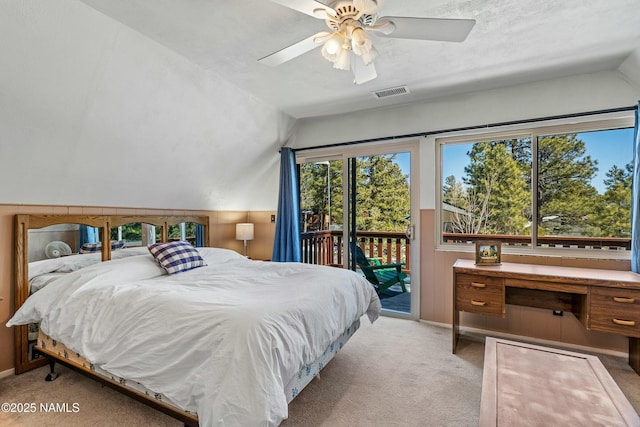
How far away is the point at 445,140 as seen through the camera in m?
3.40

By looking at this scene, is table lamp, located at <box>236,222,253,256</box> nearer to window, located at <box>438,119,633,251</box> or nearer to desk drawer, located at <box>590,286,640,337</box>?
window, located at <box>438,119,633,251</box>

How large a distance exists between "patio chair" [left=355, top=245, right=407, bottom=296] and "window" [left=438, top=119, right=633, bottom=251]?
27.1 inches

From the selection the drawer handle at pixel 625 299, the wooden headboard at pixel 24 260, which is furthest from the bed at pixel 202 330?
the drawer handle at pixel 625 299

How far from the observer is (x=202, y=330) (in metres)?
1.52

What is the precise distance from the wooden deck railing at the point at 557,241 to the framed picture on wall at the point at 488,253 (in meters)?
0.41

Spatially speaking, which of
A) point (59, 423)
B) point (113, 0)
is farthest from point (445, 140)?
point (59, 423)

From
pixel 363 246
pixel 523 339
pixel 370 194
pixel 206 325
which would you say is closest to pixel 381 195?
pixel 370 194

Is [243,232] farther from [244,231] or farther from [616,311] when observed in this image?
[616,311]

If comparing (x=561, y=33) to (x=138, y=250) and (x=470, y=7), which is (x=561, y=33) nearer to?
(x=470, y=7)

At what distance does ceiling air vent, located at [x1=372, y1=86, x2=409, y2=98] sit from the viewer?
303cm

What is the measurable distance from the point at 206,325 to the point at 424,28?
183 centimetres

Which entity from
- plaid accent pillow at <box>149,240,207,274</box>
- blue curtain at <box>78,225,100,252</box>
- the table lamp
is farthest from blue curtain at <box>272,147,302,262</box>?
blue curtain at <box>78,225,100,252</box>

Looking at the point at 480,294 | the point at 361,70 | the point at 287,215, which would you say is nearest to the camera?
the point at 361,70

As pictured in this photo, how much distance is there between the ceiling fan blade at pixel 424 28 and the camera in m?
1.48
